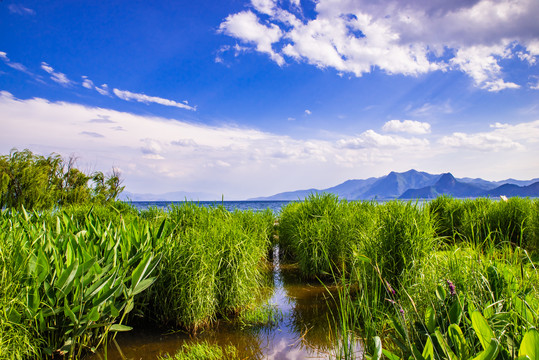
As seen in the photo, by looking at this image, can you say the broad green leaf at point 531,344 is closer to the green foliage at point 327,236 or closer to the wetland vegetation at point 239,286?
the wetland vegetation at point 239,286

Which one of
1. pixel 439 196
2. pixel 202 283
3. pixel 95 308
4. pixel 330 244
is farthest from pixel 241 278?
pixel 439 196

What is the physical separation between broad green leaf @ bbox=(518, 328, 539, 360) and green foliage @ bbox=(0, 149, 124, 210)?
8.80 metres

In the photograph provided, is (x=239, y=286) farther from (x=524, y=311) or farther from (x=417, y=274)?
(x=524, y=311)

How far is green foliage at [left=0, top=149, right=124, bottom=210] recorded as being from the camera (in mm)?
8461

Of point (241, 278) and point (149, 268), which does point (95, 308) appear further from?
point (241, 278)

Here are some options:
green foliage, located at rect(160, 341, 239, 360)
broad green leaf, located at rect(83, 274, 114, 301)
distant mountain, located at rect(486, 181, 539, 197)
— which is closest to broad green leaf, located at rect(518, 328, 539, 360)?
green foliage, located at rect(160, 341, 239, 360)

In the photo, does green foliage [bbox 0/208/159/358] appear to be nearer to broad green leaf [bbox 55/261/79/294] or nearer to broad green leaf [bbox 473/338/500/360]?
broad green leaf [bbox 55/261/79/294]

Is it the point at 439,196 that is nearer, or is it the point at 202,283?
the point at 202,283

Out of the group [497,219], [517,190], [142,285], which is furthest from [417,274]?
[517,190]

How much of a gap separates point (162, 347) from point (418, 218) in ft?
10.1

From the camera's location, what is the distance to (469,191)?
103m

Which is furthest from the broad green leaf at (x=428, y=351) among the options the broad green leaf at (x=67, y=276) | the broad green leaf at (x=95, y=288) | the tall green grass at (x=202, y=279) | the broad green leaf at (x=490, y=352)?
the broad green leaf at (x=67, y=276)

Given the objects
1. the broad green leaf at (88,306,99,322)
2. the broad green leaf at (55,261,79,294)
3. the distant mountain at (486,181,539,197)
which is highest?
the distant mountain at (486,181,539,197)

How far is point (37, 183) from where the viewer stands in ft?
29.1
